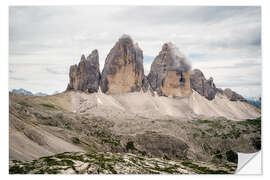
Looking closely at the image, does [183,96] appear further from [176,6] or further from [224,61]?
[176,6]

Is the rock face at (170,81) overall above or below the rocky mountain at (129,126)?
above

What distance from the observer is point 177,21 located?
17.8m

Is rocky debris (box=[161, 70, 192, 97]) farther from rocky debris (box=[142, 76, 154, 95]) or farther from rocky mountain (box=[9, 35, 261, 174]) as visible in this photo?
rocky debris (box=[142, 76, 154, 95])

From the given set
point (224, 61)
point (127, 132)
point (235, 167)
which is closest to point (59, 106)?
point (127, 132)

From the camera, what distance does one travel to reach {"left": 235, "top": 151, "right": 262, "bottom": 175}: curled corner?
13906 millimetres

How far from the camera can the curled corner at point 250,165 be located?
13.9m

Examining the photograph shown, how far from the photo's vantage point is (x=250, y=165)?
14.5 meters

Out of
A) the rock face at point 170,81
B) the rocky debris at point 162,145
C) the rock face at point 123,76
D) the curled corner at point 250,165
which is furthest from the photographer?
the rock face at point 170,81

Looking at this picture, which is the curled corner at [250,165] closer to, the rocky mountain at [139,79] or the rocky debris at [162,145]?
the rocky debris at [162,145]

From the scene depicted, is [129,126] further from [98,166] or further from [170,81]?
[170,81]

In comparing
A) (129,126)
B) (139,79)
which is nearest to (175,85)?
(139,79)

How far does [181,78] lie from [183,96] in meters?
5.61
